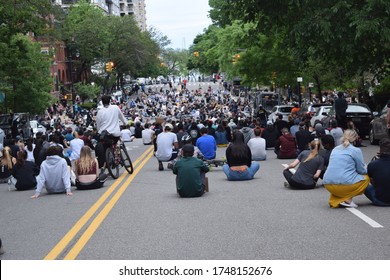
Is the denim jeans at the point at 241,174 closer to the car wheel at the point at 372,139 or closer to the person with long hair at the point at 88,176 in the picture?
the person with long hair at the point at 88,176

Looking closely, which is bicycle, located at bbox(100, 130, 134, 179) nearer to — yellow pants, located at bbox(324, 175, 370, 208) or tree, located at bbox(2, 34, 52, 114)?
yellow pants, located at bbox(324, 175, 370, 208)

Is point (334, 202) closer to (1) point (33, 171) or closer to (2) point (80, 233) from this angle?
(2) point (80, 233)

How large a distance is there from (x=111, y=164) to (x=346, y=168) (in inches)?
311

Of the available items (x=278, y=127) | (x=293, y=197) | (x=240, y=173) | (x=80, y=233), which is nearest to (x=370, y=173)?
(x=293, y=197)

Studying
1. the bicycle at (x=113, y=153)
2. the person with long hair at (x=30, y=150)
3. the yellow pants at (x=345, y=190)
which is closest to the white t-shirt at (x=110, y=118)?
the bicycle at (x=113, y=153)

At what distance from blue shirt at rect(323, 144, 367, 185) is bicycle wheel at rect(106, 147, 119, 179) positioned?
23.8 ft

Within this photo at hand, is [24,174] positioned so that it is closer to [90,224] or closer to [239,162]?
[239,162]

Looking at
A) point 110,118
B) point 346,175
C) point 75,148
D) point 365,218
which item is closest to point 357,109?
point 75,148

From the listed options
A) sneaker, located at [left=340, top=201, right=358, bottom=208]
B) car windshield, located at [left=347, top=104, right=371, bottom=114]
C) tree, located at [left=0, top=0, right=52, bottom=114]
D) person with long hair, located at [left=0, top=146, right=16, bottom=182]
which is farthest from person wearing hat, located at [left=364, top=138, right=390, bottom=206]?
tree, located at [left=0, top=0, right=52, bottom=114]

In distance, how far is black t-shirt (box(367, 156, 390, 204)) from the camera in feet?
40.7

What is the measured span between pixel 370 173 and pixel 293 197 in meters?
2.36

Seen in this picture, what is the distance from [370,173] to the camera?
1263cm

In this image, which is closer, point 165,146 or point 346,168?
point 346,168

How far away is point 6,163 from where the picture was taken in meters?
21.7
